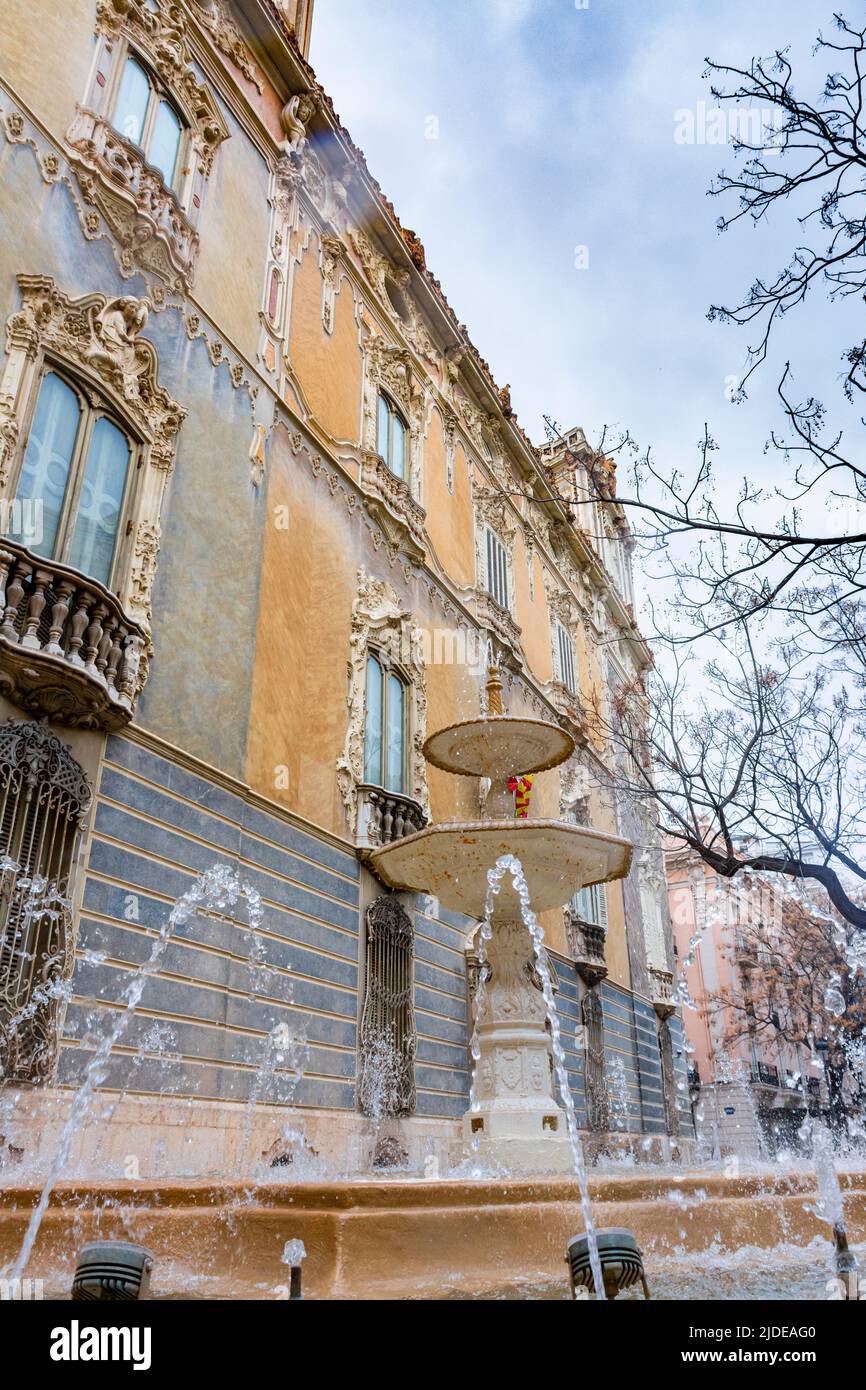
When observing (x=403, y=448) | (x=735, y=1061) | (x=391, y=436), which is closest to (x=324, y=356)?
A: (x=391, y=436)

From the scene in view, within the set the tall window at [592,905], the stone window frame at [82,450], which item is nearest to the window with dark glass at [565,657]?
the tall window at [592,905]

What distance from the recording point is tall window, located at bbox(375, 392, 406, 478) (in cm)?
1494

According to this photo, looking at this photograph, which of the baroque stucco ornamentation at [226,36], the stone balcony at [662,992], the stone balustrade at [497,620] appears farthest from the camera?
the stone balcony at [662,992]

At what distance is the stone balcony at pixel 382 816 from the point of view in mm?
11159

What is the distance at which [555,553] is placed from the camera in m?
23.9

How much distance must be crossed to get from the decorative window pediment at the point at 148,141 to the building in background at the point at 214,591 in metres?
0.04

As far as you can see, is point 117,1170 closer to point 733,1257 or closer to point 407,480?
point 733,1257

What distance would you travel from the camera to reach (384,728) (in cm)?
1256

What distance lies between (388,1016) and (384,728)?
3.65 metres

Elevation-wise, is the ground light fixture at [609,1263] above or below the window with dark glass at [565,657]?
below

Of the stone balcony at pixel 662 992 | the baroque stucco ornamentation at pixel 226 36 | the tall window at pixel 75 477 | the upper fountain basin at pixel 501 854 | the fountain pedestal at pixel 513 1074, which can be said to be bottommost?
the fountain pedestal at pixel 513 1074

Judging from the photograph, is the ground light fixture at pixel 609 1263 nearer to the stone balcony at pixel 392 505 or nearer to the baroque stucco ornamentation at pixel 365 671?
the baroque stucco ornamentation at pixel 365 671

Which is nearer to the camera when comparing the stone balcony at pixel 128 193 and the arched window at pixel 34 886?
the arched window at pixel 34 886
